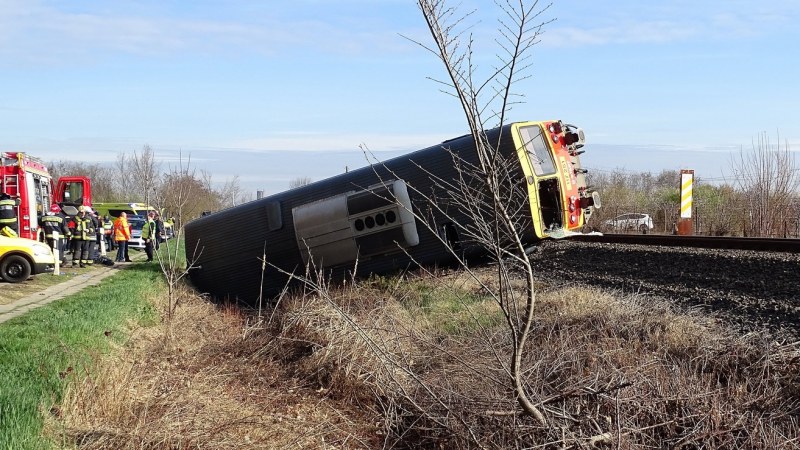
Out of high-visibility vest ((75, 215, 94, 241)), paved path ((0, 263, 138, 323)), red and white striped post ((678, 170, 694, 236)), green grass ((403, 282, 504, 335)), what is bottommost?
paved path ((0, 263, 138, 323))

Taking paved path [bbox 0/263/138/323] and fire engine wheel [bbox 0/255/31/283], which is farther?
fire engine wheel [bbox 0/255/31/283]

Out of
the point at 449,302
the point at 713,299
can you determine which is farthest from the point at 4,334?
the point at 713,299

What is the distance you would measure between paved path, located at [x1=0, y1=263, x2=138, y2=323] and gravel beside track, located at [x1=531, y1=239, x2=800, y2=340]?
7741 millimetres

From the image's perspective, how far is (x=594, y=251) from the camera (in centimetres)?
1459

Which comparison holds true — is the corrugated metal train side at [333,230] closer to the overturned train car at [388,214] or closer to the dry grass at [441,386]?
the overturned train car at [388,214]

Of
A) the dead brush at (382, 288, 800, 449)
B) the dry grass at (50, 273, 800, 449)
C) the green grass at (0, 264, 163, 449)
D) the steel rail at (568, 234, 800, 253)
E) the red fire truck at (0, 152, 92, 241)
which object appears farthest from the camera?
the red fire truck at (0, 152, 92, 241)

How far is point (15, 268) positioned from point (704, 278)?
12.4 metres

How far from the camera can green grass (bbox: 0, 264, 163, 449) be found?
4547 millimetres

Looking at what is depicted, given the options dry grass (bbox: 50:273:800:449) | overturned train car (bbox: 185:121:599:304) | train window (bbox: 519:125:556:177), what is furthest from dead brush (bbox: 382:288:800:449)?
train window (bbox: 519:125:556:177)

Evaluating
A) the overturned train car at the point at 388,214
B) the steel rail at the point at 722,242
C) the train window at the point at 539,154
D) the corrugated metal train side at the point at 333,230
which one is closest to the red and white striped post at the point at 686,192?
the steel rail at the point at 722,242

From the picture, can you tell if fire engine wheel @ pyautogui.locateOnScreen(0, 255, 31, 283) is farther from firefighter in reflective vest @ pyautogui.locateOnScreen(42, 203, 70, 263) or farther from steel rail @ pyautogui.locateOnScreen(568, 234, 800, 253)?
steel rail @ pyautogui.locateOnScreen(568, 234, 800, 253)

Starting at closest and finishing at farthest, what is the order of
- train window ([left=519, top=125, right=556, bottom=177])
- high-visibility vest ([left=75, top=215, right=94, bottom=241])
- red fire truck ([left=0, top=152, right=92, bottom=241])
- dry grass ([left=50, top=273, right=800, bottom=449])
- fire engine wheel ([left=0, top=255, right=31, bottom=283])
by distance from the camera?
dry grass ([left=50, top=273, right=800, bottom=449]), train window ([left=519, top=125, right=556, bottom=177]), fire engine wheel ([left=0, top=255, right=31, bottom=283]), red fire truck ([left=0, top=152, right=92, bottom=241]), high-visibility vest ([left=75, top=215, right=94, bottom=241])

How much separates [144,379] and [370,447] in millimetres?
2025

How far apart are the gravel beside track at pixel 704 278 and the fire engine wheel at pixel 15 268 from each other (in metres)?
9.73
